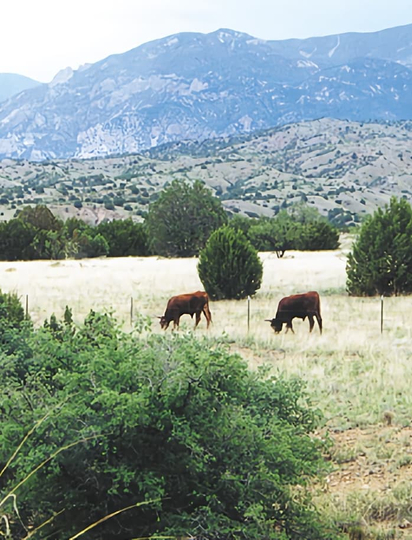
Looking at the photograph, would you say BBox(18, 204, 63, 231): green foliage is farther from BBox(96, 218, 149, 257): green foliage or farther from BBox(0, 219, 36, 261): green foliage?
BBox(0, 219, 36, 261): green foliage

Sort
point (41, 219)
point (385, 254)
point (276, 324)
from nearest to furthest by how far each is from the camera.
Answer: point (276, 324)
point (385, 254)
point (41, 219)

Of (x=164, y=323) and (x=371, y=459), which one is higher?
(x=164, y=323)

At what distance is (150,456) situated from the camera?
4930 millimetres

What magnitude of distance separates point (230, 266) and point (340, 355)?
929 centimetres

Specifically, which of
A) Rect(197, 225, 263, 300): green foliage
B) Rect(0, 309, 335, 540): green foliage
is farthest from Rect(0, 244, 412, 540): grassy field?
Rect(0, 309, 335, 540): green foliage

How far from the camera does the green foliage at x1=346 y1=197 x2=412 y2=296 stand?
71.7 ft

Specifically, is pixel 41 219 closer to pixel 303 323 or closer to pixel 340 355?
pixel 303 323

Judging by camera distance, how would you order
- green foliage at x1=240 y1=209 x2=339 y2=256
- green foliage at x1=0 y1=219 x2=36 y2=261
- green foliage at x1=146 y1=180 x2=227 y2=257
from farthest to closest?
green foliage at x1=240 y1=209 x2=339 y2=256, green foliage at x1=146 y1=180 x2=227 y2=257, green foliage at x1=0 y1=219 x2=36 y2=261

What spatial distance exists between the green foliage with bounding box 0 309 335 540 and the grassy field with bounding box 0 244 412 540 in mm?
1229

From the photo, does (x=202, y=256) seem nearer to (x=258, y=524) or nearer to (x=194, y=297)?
(x=194, y=297)

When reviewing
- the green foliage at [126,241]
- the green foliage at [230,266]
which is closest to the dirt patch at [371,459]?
the green foliage at [230,266]

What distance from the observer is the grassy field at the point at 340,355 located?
22.0 ft

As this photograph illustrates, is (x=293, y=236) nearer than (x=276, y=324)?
No

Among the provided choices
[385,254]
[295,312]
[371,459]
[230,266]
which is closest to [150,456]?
[371,459]
